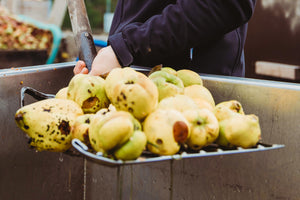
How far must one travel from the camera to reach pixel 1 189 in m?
1.55

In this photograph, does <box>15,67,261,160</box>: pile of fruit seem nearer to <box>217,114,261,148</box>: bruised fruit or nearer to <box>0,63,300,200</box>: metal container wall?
<box>217,114,261,148</box>: bruised fruit

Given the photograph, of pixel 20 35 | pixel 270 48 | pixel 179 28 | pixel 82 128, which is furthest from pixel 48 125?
pixel 20 35

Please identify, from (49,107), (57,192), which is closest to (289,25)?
(57,192)

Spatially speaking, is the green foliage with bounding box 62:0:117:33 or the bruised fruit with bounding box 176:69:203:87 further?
the green foliage with bounding box 62:0:117:33

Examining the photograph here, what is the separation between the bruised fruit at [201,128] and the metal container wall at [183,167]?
0.34 metres

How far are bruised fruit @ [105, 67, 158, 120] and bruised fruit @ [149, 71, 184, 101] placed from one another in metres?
0.12

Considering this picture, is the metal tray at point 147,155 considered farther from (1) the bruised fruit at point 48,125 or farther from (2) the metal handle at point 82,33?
(2) the metal handle at point 82,33

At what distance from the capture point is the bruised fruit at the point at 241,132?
1.00m

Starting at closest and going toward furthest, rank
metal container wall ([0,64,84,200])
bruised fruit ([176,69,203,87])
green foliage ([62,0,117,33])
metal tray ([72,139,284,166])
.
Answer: metal tray ([72,139,284,166]) < bruised fruit ([176,69,203,87]) < metal container wall ([0,64,84,200]) < green foliage ([62,0,117,33])

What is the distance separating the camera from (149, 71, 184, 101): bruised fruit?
115 centimetres

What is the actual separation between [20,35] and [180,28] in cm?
413

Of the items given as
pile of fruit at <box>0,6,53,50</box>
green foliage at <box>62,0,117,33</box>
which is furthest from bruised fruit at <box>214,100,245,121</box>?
green foliage at <box>62,0,117,33</box>

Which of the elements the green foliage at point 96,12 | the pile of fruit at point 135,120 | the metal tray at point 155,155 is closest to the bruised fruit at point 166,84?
the pile of fruit at point 135,120

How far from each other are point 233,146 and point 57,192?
115 cm
